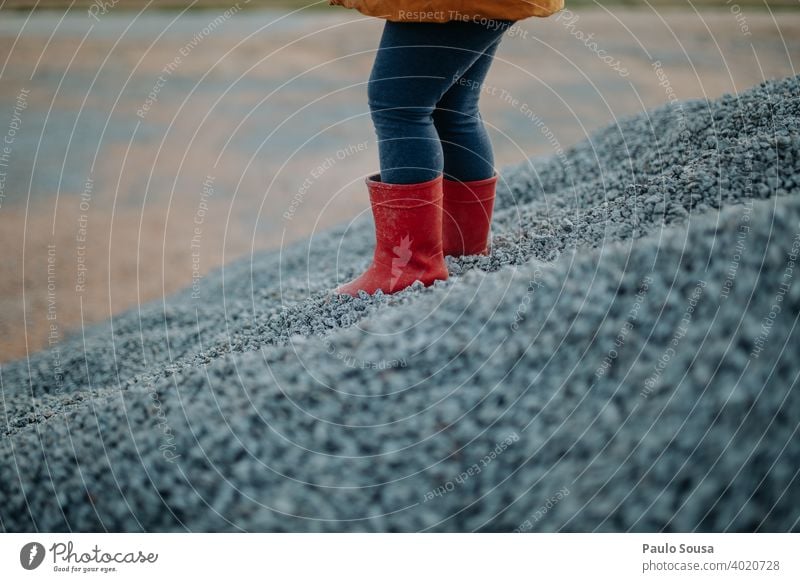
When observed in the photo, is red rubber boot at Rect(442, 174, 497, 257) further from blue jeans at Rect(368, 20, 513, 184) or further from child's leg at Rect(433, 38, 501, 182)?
blue jeans at Rect(368, 20, 513, 184)

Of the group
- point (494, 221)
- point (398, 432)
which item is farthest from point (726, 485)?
point (494, 221)

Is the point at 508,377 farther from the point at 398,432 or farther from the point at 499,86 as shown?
the point at 499,86

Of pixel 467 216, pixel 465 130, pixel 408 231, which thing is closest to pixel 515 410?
pixel 408 231

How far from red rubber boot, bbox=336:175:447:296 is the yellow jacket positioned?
0.28 metres

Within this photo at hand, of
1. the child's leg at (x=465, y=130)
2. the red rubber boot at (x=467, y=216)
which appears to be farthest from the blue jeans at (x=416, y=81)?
the red rubber boot at (x=467, y=216)

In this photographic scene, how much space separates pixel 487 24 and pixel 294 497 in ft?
2.75

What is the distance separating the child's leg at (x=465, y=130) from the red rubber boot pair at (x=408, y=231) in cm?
3

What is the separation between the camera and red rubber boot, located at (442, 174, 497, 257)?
52.5 inches

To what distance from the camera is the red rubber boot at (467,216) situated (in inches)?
52.5

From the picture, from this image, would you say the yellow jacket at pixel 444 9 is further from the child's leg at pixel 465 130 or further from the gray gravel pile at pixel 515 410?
the gray gravel pile at pixel 515 410

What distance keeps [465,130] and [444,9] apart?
32 cm

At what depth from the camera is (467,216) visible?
4.44ft

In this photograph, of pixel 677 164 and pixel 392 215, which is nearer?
pixel 392 215

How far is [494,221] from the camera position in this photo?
1.82m
